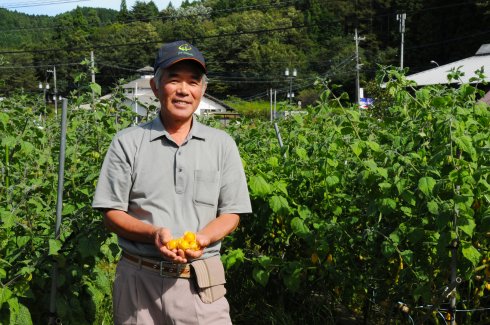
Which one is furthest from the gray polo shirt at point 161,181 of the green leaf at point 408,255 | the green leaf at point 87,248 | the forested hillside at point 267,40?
the forested hillside at point 267,40

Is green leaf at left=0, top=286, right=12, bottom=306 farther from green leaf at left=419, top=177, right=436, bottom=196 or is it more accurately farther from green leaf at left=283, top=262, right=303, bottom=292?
green leaf at left=419, top=177, right=436, bottom=196

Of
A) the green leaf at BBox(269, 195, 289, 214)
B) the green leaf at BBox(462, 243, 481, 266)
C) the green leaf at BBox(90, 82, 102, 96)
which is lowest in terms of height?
the green leaf at BBox(462, 243, 481, 266)

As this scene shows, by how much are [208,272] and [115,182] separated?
1.54 ft

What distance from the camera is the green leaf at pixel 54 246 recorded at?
3.20 metres

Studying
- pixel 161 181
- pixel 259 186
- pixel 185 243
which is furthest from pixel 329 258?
pixel 185 243

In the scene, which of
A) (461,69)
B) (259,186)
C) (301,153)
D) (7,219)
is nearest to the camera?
(7,219)

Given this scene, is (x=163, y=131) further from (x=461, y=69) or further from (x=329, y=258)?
(x=461, y=69)

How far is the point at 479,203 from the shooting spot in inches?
125

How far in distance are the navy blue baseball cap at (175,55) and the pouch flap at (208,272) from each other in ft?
2.37

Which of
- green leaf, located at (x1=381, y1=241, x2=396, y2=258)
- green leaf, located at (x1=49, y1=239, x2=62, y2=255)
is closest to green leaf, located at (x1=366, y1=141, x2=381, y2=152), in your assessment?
green leaf, located at (x1=381, y1=241, x2=396, y2=258)

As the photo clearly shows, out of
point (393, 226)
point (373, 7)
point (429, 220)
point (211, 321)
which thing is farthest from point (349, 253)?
point (373, 7)

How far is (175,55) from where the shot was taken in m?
2.44

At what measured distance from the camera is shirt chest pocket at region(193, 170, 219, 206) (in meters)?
2.45

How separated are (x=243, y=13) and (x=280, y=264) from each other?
64.9 metres
